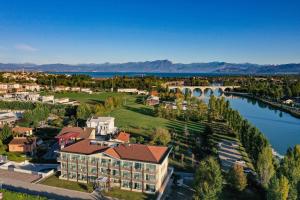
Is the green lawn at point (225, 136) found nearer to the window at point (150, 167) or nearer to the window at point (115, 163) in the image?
the window at point (150, 167)

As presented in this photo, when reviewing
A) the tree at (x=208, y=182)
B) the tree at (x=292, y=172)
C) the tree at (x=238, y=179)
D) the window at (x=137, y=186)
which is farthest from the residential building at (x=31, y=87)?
the tree at (x=292, y=172)

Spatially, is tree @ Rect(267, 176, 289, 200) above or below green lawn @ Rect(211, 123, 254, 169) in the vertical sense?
above

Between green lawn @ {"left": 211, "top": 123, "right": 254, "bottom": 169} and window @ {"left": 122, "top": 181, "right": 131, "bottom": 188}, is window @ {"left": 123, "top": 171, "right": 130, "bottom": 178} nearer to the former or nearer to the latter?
window @ {"left": 122, "top": 181, "right": 131, "bottom": 188}

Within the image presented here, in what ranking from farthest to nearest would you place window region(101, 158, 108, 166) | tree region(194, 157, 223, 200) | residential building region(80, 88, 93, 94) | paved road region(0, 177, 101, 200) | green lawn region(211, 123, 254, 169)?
residential building region(80, 88, 93, 94) < green lawn region(211, 123, 254, 169) < window region(101, 158, 108, 166) < paved road region(0, 177, 101, 200) < tree region(194, 157, 223, 200)

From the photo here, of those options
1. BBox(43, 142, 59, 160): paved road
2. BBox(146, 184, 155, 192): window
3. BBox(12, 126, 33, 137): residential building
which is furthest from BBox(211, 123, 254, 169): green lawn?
BBox(12, 126, 33, 137): residential building

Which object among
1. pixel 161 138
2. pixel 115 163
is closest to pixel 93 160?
pixel 115 163

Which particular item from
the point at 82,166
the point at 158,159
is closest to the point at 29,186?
the point at 82,166

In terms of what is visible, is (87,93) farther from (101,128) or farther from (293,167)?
(293,167)
